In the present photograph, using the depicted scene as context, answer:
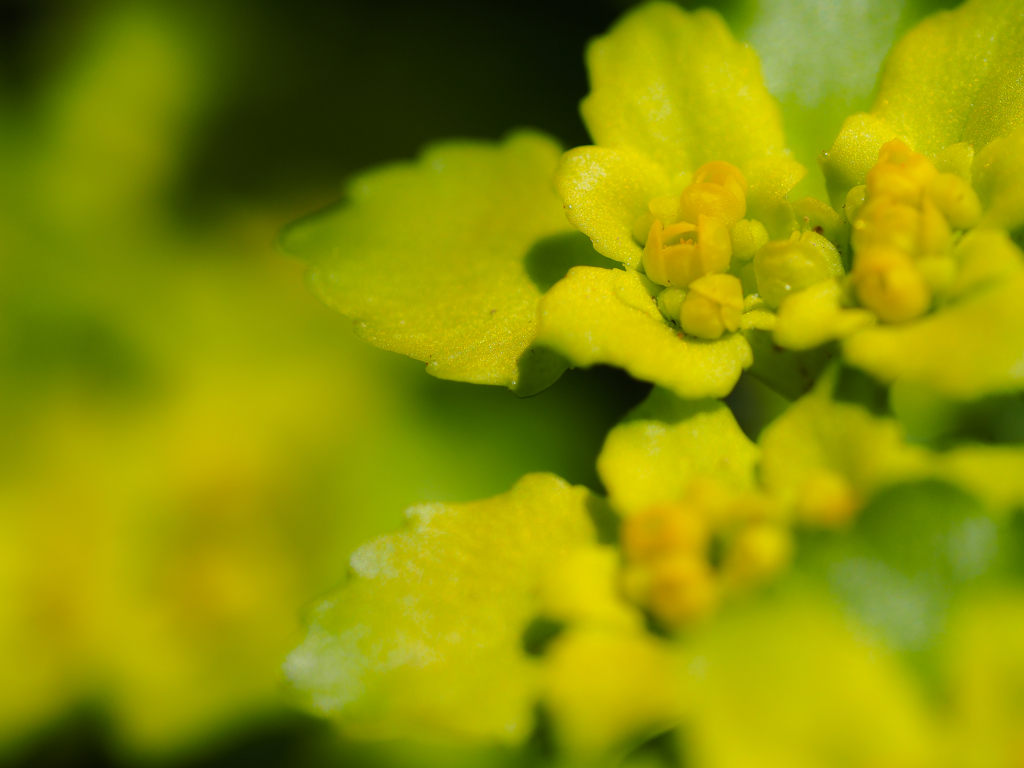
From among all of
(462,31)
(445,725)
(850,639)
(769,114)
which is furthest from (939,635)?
(462,31)

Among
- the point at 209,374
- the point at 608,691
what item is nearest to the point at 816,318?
the point at 608,691

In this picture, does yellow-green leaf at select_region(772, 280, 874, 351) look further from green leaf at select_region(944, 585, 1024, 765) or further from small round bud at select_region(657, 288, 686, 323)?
green leaf at select_region(944, 585, 1024, 765)

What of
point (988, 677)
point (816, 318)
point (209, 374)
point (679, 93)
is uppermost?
point (679, 93)

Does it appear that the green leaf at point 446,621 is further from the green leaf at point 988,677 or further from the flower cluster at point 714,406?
the green leaf at point 988,677

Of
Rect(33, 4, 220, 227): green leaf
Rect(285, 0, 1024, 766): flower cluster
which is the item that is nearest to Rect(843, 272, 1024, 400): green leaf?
Rect(285, 0, 1024, 766): flower cluster

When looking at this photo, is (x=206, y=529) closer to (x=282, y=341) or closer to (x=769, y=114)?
(x=282, y=341)

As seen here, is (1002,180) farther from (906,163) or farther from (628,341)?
(628,341)
